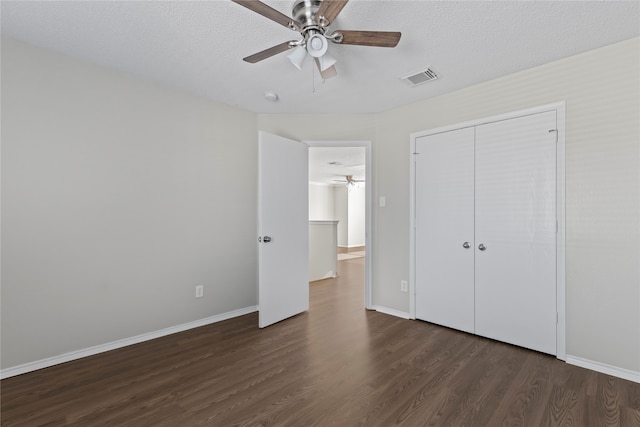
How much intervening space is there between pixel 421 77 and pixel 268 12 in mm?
1669

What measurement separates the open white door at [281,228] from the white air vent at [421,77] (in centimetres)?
135

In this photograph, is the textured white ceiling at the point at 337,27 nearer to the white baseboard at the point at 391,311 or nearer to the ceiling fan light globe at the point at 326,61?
the ceiling fan light globe at the point at 326,61

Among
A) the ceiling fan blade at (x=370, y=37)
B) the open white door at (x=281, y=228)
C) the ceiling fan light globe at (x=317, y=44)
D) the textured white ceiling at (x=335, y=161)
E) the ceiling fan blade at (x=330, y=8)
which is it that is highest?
the textured white ceiling at (x=335, y=161)

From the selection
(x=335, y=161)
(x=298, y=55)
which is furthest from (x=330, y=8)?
(x=335, y=161)

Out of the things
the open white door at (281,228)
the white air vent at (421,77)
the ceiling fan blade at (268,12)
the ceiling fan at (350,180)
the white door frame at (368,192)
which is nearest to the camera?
the ceiling fan blade at (268,12)

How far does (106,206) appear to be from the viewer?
2.64 m

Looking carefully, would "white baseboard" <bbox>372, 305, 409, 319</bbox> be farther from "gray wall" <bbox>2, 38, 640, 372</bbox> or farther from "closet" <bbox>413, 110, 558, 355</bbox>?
"gray wall" <bbox>2, 38, 640, 372</bbox>

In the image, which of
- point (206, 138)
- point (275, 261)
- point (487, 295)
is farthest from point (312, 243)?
point (487, 295)

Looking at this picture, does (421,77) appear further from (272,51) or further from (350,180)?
(350,180)

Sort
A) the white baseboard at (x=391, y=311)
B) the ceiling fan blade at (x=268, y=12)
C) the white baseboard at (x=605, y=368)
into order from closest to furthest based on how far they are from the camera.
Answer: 1. the ceiling fan blade at (x=268, y=12)
2. the white baseboard at (x=605, y=368)
3. the white baseboard at (x=391, y=311)

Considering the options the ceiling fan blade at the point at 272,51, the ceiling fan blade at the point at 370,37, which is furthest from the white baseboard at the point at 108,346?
the ceiling fan blade at the point at 370,37

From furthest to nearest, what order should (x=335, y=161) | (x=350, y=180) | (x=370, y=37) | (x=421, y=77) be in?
(x=350, y=180) < (x=335, y=161) < (x=421, y=77) < (x=370, y=37)

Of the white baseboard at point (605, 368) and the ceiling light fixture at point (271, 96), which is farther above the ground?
the ceiling light fixture at point (271, 96)

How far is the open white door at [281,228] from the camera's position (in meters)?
3.18
